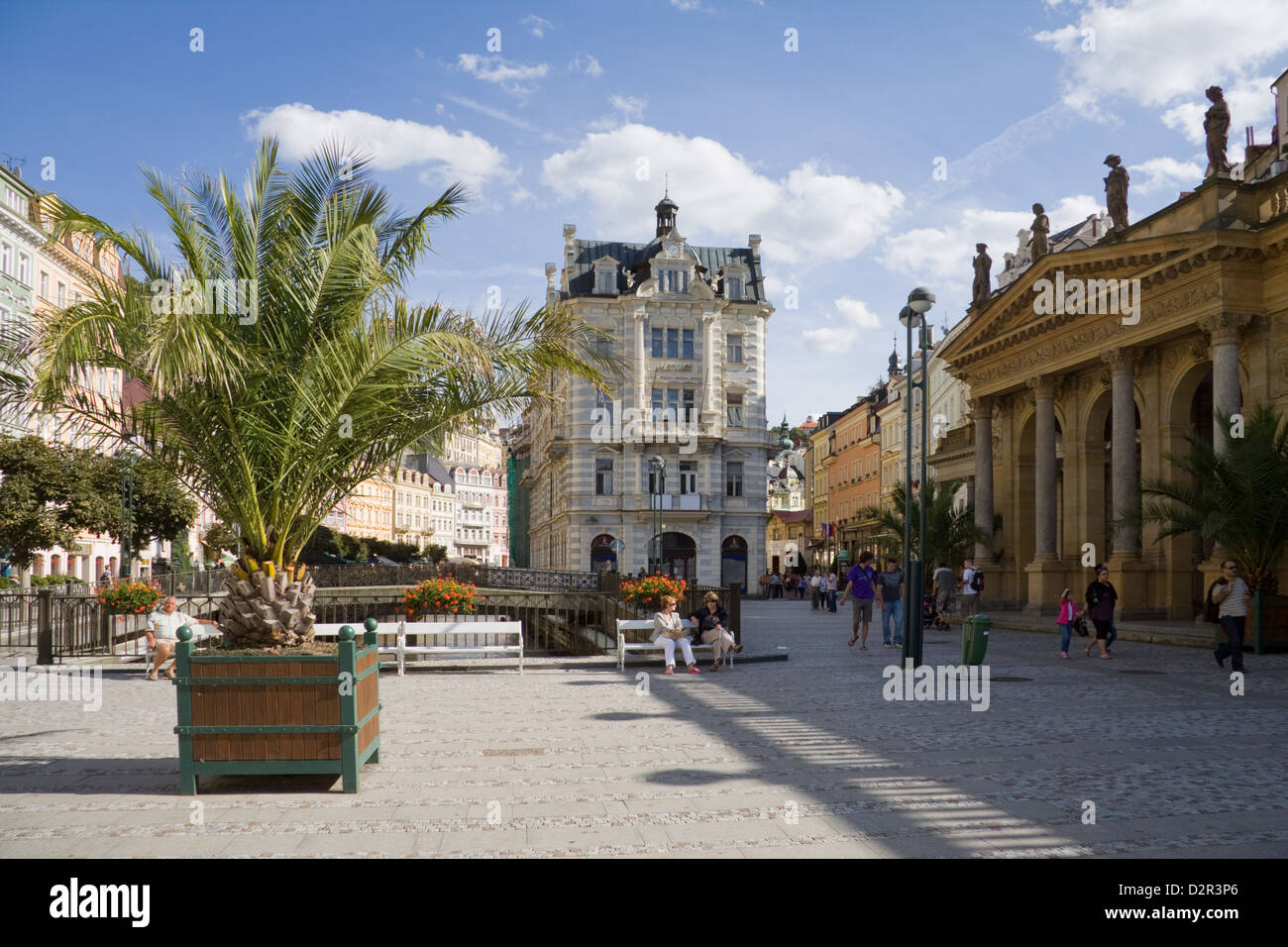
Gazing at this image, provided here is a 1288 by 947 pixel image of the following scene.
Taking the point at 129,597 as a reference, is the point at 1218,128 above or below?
above

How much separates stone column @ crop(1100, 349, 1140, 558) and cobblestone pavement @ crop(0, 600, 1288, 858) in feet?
45.4

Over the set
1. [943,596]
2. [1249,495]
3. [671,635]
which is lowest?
[943,596]

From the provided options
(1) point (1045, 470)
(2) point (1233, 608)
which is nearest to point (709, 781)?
(2) point (1233, 608)

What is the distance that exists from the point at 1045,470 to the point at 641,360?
3052 cm

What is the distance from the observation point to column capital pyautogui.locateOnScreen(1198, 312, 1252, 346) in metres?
25.0

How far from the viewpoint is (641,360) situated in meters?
60.9

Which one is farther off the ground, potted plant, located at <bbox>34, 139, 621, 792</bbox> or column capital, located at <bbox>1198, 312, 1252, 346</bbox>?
column capital, located at <bbox>1198, 312, 1252, 346</bbox>

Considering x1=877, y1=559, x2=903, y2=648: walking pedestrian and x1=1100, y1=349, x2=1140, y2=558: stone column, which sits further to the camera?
x1=1100, y1=349, x2=1140, y2=558: stone column

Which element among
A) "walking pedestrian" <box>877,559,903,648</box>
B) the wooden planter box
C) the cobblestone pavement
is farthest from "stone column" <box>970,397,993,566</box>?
the wooden planter box

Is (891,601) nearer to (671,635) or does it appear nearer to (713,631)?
(713,631)

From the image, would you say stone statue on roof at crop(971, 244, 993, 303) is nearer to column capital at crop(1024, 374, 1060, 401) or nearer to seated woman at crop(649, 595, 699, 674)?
column capital at crop(1024, 374, 1060, 401)

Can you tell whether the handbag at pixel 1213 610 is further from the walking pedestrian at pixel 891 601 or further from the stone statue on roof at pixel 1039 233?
the stone statue on roof at pixel 1039 233

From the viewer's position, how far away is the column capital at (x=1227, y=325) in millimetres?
24984

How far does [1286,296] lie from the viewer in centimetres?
2453
